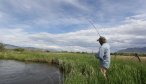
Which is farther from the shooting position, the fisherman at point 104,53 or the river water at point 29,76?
the river water at point 29,76

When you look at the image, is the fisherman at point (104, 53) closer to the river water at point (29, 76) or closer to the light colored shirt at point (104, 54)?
the light colored shirt at point (104, 54)

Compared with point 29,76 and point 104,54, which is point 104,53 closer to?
point 104,54

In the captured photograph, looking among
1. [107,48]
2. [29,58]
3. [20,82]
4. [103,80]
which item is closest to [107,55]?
[107,48]

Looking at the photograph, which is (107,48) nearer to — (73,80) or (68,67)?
(73,80)

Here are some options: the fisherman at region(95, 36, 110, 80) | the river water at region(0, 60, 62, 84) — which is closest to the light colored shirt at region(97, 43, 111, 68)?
the fisherman at region(95, 36, 110, 80)

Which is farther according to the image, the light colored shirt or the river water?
the river water

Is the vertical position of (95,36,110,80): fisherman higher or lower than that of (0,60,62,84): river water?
higher

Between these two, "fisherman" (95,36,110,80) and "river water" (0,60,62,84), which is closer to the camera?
"fisherman" (95,36,110,80)

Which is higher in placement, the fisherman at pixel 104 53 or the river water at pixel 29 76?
the fisherman at pixel 104 53

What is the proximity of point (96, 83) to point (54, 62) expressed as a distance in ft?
85.3

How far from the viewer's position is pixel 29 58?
40344mm

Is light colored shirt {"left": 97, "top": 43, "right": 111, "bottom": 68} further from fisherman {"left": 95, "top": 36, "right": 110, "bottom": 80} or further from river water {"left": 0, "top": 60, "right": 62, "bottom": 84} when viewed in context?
river water {"left": 0, "top": 60, "right": 62, "bottom": 84}

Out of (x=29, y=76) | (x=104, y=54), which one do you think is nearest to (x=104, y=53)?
(x=104, y=54)

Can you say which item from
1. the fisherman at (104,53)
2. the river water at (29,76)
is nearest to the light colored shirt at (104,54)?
the fisherman at (104,53)
